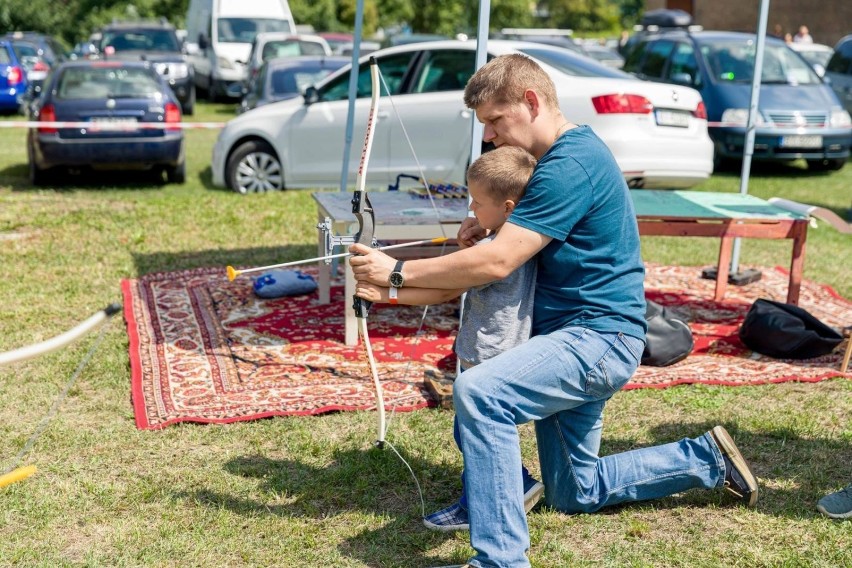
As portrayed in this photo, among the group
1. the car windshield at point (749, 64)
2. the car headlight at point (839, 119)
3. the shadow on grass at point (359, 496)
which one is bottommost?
the shadow on grass at point (359, 496)

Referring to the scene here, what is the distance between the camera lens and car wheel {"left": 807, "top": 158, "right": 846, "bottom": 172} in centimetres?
1400

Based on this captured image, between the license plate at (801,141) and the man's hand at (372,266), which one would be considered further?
the license plate at (801,141)

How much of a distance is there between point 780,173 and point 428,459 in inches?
429

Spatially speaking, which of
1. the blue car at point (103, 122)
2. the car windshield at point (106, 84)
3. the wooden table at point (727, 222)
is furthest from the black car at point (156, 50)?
the wooden table at point (727, 222)

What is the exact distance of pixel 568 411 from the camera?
361 cm

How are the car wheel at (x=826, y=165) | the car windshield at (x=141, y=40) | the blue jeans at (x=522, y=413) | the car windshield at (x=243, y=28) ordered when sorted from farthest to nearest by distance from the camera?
the car windshield at (x=243, y=28) → the car windshield at (x=141, y=40) → the car wheel at (x=826, y=165) → the blue jeans at (x=522, y=413)

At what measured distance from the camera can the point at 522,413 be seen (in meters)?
3.29

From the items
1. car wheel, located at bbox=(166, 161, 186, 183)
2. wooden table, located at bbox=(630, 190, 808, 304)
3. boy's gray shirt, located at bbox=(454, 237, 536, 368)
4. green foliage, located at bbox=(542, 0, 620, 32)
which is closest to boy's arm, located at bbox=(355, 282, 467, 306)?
boy's gray shirt, located at bbox=(454, 237, 536, 368)

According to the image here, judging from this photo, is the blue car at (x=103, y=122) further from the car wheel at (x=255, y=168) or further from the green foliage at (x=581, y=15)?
the green foliage at (x=581, y=15)

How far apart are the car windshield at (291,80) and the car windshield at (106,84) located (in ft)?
6.45

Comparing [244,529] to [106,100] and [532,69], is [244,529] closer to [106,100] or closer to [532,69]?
[532,69]

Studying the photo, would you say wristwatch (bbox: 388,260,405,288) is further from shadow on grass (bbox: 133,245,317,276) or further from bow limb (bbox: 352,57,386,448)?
shadow on grass (bbox: 133,245,317,276)

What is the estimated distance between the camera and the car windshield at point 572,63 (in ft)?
29.4

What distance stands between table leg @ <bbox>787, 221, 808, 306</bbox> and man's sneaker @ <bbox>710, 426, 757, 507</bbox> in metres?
2.88
